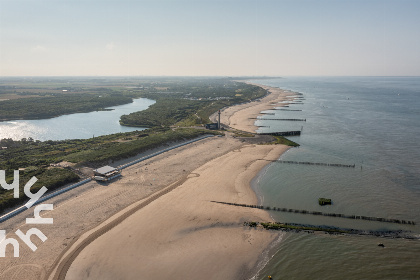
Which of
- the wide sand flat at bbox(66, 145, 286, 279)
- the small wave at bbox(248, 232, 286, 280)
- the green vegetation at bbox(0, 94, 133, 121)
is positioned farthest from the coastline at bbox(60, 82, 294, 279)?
the green vegetation at bbox(0, 94, 133, 121)

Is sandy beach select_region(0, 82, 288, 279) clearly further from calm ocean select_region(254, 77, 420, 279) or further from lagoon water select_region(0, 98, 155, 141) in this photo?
lagoon water select_region(0, 98, 155, 141)

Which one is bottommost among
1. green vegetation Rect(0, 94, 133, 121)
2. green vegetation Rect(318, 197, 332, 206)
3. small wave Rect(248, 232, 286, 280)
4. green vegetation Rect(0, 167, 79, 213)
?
small wave Rect(248, 232, 286, 280)

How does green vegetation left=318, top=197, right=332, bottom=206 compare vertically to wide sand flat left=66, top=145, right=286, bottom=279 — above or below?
above

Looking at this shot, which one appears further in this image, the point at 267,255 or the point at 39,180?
the point at 39,180

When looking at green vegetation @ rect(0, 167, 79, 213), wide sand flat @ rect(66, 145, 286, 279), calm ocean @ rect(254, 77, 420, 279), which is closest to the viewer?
wide sand flat @ rect(66, 145, 286, 279)

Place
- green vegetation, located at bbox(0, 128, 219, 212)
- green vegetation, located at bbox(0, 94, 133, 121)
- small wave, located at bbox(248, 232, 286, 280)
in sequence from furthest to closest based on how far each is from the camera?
green vegetation, located at bbox(0, 94, 133, 121) < green vegetation, located at bbox(0, 128, 219, 212) < small wave, located at bbox(248, 232, 286, 280)

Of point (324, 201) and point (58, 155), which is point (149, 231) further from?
point (58, 155)

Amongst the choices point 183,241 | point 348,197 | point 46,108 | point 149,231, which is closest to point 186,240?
point 183,241
